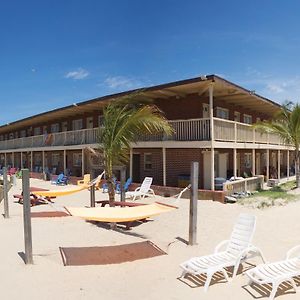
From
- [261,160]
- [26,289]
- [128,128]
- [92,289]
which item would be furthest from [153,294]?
[261,160]

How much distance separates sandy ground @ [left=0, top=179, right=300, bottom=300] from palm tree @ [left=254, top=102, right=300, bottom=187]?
6244mm

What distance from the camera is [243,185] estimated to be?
17859 mm

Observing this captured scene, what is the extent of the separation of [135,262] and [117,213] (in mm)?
2380

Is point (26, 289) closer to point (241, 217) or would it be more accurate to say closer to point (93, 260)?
point (93, 260)

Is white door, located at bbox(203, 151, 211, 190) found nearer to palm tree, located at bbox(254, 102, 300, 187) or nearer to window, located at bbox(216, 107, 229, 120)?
palm tree, located at bbox(254, 102, 300, 187)

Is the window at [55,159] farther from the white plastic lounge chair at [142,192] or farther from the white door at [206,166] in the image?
the white door at [206,166]

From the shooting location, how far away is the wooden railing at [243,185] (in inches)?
635

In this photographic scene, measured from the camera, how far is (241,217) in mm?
7539

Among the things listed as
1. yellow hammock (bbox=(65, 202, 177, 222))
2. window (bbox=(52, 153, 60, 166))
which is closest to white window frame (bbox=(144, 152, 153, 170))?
yellow hammock (bbox=(65, 202, 177, 222))

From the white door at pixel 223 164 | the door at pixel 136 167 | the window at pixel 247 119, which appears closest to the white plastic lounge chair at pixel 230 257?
the white door at pixel 223 164

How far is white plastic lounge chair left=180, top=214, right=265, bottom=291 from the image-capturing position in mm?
6105

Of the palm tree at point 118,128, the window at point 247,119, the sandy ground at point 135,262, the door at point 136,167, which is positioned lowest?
the sandy ground at point 135,262

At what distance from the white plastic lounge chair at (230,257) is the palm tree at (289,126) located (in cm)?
1251

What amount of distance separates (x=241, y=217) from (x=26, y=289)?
4.27 m
